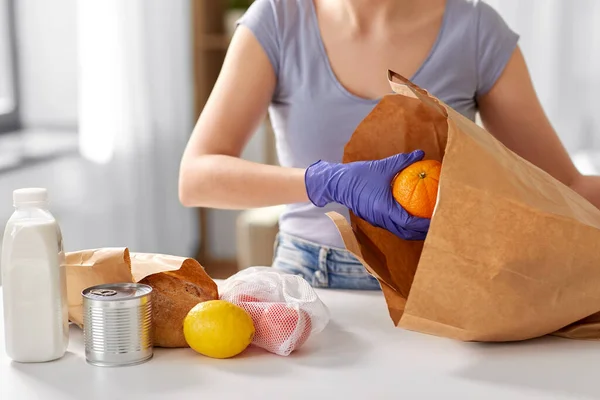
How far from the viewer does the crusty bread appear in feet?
3.25

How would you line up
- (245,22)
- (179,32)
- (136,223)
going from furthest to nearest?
1. (179,32)
2. (136,223)
3. (245,22)

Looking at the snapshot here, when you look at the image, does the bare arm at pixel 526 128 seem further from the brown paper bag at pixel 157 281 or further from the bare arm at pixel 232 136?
the brown paper bag at pixel 157 281

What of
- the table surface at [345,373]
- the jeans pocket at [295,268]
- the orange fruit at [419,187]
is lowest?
the jeans pocket at [295,268]

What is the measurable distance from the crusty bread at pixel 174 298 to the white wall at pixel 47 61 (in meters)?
1.74

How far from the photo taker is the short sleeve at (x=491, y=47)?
59.1 inches

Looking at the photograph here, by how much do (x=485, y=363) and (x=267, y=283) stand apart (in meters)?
0.28

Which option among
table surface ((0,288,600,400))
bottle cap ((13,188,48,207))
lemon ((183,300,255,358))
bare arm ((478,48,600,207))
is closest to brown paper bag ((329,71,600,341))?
table surface ((0,288,600,400))

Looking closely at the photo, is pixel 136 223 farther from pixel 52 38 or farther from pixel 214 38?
pixel 214 38

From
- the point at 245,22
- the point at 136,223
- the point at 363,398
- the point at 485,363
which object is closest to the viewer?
the point at 363,398

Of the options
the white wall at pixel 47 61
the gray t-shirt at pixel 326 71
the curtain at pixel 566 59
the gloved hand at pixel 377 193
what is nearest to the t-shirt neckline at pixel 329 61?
the gray t-shirt at pixel 326 71

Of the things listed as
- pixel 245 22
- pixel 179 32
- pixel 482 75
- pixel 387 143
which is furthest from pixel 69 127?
pixel 387 143

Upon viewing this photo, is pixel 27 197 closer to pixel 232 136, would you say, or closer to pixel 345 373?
pixel 345 373

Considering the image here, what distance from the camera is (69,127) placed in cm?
279

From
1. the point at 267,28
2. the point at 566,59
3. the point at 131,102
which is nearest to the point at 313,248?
the point at 267,28
